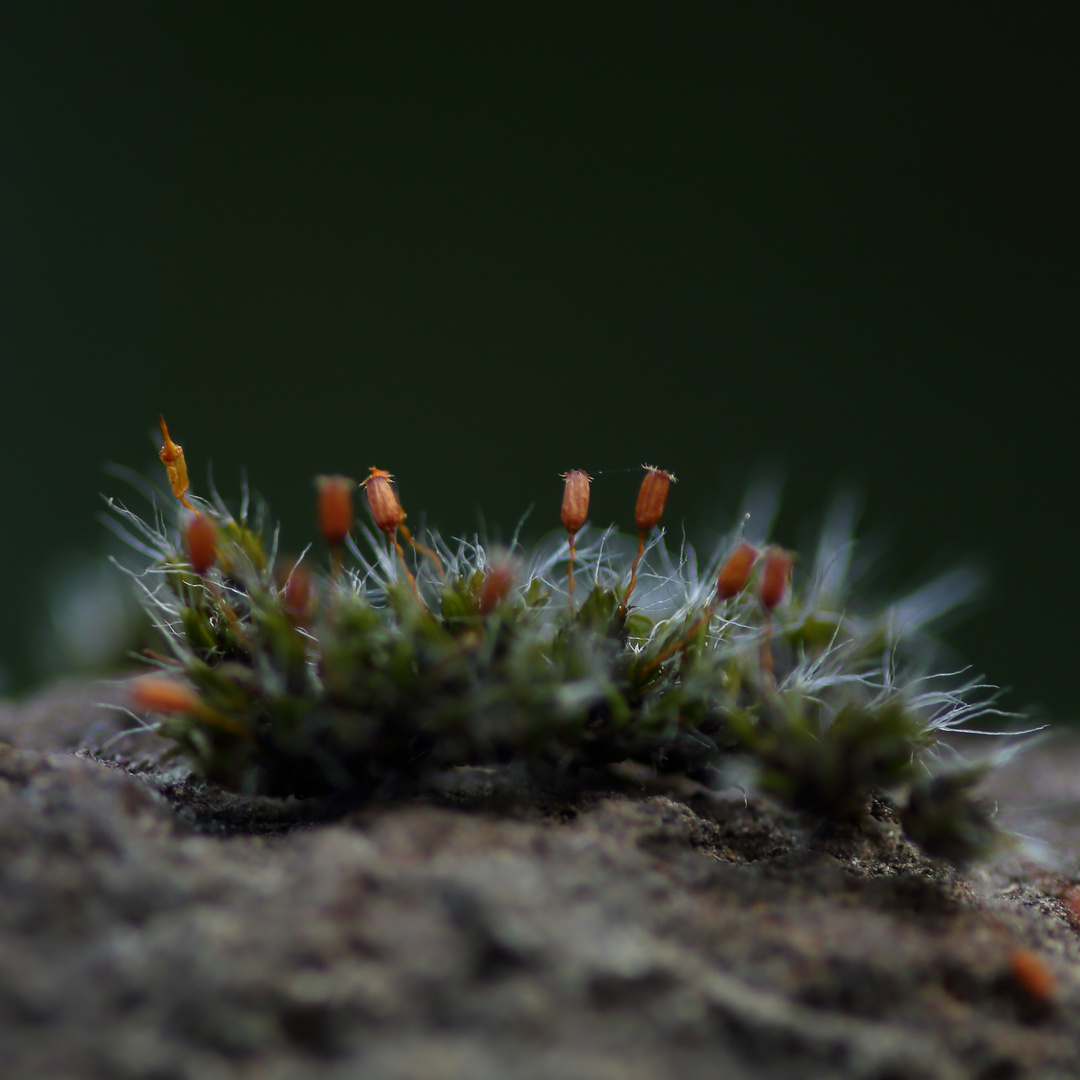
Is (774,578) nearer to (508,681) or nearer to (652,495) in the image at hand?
(652,495)

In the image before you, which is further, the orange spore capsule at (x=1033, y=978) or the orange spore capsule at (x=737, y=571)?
the orange spore capsule at (x=737, y=571)

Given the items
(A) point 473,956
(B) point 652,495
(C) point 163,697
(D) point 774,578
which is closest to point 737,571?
(D) point 774,578

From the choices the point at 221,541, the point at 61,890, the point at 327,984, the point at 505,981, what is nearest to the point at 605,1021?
the point at 505,981

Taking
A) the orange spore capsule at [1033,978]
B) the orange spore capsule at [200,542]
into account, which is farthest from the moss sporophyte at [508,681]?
the orange spore capsule at [1033,978]

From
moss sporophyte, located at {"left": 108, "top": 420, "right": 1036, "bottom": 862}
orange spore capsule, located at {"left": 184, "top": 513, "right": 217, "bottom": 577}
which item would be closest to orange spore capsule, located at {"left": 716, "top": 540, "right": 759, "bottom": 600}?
moss sporophyte, located at {"left": 108, "top": 420, "right": 1036, "bottom": 862}

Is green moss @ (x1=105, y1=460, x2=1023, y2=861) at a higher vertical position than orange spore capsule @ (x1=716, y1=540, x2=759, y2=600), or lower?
lower

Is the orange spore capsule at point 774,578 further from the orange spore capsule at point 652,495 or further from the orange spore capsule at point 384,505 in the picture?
the orange spore capsule at point 384,505

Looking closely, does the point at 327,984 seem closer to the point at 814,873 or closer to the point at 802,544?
the point at 814,873

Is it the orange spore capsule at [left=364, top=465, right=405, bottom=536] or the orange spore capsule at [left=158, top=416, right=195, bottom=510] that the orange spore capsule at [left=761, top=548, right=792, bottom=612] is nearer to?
the orange spore capsule at [left=364, top=465, right=405, bottom=536]
